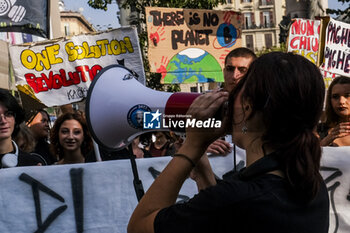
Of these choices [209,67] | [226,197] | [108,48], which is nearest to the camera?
[226,197]

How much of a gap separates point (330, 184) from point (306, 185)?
1.56m

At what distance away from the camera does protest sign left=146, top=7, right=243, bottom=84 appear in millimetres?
5410

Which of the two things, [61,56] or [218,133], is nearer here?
[218,133]

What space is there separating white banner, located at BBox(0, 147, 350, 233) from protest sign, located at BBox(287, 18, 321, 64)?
281 cm

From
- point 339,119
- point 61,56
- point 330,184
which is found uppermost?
point 61,56

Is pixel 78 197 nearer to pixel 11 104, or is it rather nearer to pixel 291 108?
pixel 11 104

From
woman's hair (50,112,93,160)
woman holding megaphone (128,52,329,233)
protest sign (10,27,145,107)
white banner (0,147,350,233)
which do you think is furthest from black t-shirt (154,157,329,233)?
protest sign (10,27,145,107)

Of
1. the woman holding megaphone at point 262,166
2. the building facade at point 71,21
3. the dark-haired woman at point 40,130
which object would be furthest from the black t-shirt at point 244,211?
the building facade at point 71,21

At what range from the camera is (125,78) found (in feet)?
5.27

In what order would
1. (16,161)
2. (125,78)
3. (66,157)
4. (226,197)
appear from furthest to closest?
(66,157) → (16,161) → (125,78) → (226,197)

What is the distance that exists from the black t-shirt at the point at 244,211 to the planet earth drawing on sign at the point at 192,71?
4.32 metres

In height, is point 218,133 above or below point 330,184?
above

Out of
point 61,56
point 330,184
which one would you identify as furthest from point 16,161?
point 61,56

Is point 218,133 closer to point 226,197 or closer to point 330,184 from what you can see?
point 226,197
